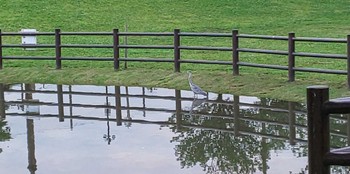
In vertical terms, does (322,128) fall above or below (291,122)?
above

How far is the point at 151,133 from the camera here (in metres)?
11.7

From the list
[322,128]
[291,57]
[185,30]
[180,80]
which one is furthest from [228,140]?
[185,30]

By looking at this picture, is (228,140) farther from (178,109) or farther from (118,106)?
(118,106)

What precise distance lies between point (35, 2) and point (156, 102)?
2356 cm

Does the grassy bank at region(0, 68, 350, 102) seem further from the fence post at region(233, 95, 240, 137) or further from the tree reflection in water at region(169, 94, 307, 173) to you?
the tree reflection in water at region(169, 94, 307, 173)

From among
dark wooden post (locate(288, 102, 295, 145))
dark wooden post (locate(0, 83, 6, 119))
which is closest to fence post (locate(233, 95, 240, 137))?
dark wooden post (locate(288, 102, 295, 145))

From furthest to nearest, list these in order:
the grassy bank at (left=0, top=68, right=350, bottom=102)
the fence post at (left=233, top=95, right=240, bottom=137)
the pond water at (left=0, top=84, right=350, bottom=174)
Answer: the grassy bank at (left=0, top=68, right=350, bottom=102) < the fence post at (left=233, top=95, right=240, bottom=137) < the pond water at (left=0, top=84, right=350, bottom=174)

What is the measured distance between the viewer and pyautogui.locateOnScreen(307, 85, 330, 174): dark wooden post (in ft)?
13.5

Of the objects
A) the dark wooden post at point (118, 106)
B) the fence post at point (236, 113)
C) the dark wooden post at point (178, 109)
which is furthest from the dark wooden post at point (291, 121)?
the dark wooden post at point (118, 106)

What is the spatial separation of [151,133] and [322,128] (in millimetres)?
7623

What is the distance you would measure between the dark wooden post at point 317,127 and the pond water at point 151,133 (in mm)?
4637

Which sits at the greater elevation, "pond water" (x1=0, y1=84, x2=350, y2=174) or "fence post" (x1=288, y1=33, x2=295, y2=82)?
Answer: "fence post" (x1=288, y1=33, x2=295, y2=82)

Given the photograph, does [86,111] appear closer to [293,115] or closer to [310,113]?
[293,115]

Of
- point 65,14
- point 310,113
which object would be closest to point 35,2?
point 65,14
